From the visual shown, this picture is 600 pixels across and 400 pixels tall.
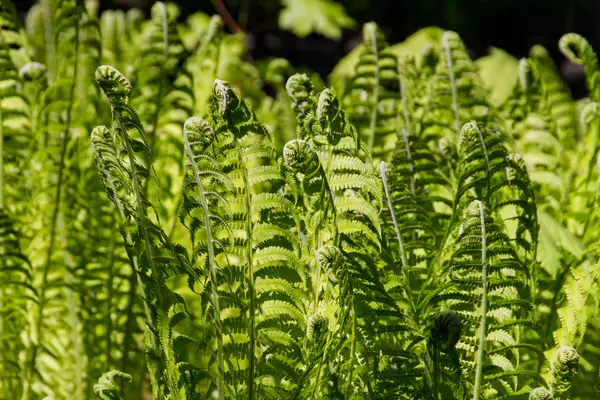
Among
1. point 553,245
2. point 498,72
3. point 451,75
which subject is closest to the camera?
point 553,245

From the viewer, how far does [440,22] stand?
434 centimetres

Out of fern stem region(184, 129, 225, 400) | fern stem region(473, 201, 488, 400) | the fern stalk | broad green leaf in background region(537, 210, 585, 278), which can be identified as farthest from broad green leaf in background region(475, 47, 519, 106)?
fern stem region(184, 129, 225, 400)

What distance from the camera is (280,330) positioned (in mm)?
784

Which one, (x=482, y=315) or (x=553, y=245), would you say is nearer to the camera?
(x=482, y=315)

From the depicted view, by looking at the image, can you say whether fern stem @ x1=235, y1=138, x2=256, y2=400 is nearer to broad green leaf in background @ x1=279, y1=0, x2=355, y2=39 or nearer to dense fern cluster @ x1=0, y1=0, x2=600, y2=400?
dense fern cluster @ x1=0, y1=0, x2=600, y2=400

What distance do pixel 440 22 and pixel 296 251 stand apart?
385cm

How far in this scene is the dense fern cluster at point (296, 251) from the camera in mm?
714

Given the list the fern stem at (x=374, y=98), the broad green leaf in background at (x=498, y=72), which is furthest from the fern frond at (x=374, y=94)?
the broad green leaf in background at (x=498, y=72)

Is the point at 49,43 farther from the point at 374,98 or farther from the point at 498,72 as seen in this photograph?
the point at 498,72

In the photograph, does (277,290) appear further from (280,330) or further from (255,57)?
(255,57)

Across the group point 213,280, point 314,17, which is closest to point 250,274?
point 213,280

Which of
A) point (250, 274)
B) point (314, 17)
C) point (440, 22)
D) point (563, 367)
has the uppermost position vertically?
point (440, 22)

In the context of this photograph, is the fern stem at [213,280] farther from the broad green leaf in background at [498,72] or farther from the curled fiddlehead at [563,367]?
the broad green leaf in background at [498,72]

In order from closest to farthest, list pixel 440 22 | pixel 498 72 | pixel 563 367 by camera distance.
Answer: pixel 563 367 < pixel 498 72 < pixel 440 22
